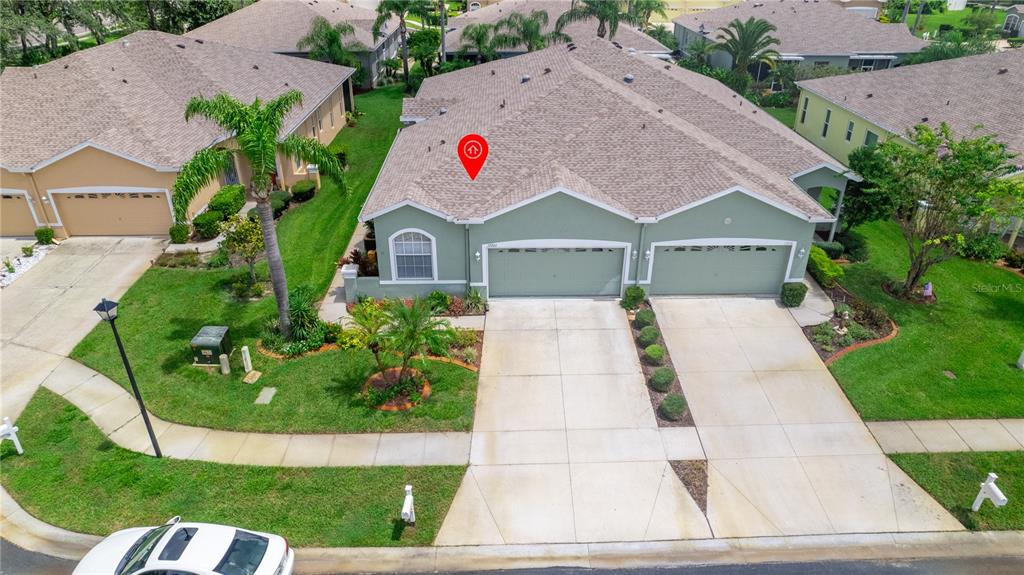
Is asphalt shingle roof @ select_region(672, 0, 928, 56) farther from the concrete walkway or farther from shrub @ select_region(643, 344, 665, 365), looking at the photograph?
the concrete walkway

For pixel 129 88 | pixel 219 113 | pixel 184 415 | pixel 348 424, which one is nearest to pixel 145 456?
pixel 184 415

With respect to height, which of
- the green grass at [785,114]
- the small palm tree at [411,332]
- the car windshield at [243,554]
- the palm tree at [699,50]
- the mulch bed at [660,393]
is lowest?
the mulch bed at [660,393]

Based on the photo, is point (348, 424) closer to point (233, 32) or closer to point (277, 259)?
point (277, 259)

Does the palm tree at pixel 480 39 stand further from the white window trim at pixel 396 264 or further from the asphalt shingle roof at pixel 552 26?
the white window trim at pixel 396 264

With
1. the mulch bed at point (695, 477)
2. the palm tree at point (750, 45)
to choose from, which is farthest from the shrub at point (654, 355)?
the palm tree at point (750, 45)

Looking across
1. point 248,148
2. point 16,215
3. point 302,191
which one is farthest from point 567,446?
point 16,215

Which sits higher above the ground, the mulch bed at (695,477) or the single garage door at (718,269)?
the single garage door at (718,269)

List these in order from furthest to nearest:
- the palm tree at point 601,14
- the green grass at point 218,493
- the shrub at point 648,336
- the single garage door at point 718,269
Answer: the palm tree at point 601,14 → the single garage door at point 718,269 → the shrub at point 648,336 → the green grass at point 218,493
